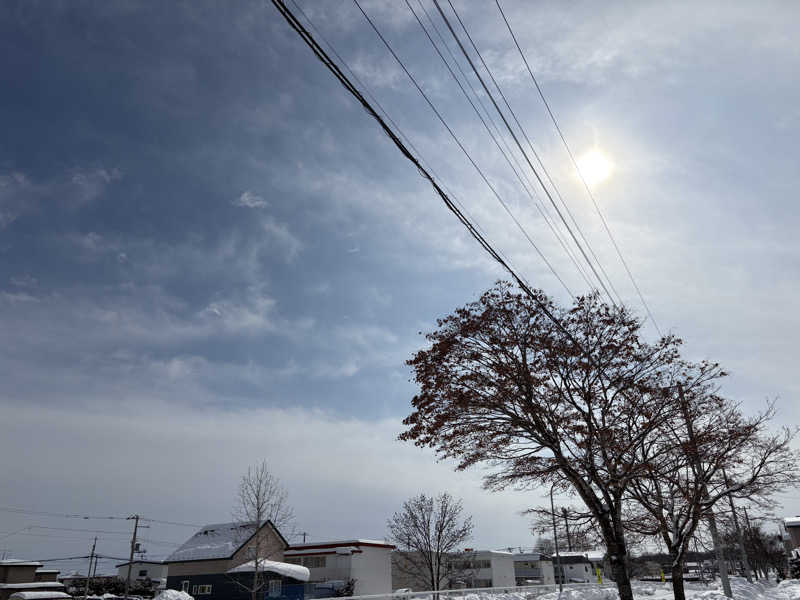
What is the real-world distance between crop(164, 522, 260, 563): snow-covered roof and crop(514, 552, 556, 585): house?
53.1m

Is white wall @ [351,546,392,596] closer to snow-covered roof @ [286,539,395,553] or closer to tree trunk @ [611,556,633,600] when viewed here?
snow-covered roof @ [286,539,395,553]

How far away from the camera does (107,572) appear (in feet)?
245

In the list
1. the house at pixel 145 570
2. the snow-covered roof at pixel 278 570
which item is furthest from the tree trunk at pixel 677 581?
the house at pixel 145 570

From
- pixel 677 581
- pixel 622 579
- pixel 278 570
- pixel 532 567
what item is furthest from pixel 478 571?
pixel 622 579

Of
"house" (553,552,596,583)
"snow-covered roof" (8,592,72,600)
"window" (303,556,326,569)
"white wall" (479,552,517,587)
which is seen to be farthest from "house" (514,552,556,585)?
"snow-covered roof" (8,592,72,600)

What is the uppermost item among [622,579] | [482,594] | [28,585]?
[622,579]

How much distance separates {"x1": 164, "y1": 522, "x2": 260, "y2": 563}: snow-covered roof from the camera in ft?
154

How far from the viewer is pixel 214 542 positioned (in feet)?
161

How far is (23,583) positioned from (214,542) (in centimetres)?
1632

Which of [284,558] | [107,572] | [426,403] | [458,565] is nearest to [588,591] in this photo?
[426,403]

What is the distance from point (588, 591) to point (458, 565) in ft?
120

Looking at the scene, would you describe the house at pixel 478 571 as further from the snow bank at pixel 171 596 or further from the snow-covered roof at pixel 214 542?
the snow bank at pixel 171 596

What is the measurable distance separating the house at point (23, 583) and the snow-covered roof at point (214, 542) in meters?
10.2

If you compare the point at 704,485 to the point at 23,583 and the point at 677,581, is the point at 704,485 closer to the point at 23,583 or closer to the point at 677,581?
the point at 677,581
